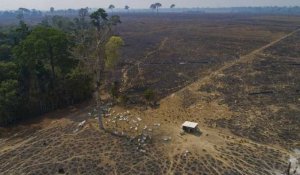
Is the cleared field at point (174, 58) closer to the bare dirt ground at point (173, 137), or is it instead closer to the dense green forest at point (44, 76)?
the bare dirt ground at point (173, 137)

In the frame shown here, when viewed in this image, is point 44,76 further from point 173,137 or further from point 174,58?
point 174,58

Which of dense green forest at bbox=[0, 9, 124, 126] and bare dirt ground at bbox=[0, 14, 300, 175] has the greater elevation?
dense green forest at bbox=[0, 9, 124, 126]

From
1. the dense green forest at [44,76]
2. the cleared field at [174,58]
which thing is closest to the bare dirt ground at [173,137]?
the dense green forest at [44,76]

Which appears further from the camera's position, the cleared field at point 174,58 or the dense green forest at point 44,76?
the cleared field at point 174,58

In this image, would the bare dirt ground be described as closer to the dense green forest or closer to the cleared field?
the dense green forest

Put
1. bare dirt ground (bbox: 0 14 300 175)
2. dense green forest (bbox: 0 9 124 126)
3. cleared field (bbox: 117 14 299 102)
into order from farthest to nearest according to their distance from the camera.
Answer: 1. cleared field (bbox: 117 14 299 102)
2. dense green forest (bbox: 0 9 124 126)
3. bare dirt ground (bbox: 0 14 300 175)

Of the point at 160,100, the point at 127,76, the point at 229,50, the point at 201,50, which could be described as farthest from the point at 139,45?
the point at 160,100

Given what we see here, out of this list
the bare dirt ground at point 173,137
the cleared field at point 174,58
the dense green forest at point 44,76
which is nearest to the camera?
the bare dirt ground at point 173,137

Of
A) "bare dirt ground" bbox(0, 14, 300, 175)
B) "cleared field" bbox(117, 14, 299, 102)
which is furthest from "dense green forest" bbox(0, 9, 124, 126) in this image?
"cleared field" bbox(117, 14, 299, 102)
